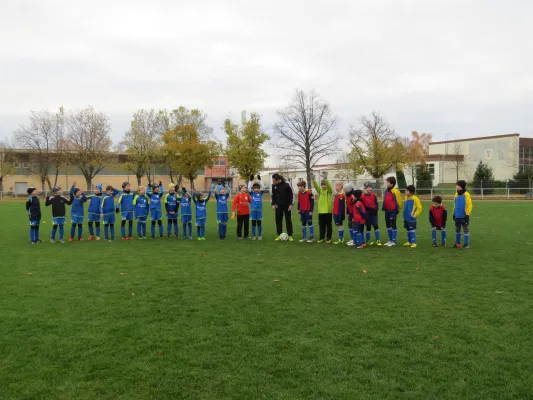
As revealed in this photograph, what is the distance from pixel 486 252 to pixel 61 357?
33.2ft

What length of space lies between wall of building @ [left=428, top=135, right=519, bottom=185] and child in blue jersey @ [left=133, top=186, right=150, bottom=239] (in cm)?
5760

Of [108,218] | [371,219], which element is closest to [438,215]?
[371,219]

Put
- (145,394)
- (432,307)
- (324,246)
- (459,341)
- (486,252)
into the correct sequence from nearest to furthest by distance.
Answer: (145,394), (459,341), (432,307), (486,252), (324,246)

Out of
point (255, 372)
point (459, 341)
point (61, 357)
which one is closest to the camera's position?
point (255, 372)

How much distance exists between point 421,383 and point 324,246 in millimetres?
8651

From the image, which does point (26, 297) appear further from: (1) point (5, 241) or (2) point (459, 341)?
(1) point (5, 241)

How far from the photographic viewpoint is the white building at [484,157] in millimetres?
63750

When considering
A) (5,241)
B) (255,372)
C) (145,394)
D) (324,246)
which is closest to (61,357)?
(145,394)

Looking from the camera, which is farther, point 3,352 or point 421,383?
point 3,352

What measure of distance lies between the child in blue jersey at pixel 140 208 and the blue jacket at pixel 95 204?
3.91 ft

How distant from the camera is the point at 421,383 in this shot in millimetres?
4023

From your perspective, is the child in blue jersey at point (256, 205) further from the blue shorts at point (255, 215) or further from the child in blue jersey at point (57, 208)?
the child in blue jersey at point (57, 208)

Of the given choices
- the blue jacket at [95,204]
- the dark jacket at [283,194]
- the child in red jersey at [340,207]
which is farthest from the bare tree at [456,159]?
the blue jacket at [95,204]

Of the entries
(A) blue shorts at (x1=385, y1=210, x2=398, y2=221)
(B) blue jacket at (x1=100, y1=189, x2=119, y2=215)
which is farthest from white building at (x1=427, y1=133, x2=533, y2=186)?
(B) blue jacket at (x1=100, y1=189, x2=119, y2=215)
